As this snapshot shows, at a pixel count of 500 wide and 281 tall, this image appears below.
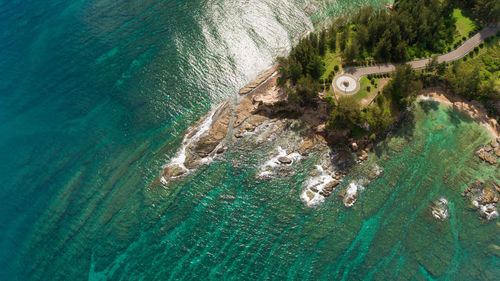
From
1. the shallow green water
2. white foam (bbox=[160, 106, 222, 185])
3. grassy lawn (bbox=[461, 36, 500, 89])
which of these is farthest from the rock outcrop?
grassy lawn (bbox=[461, 36, 500, 89])

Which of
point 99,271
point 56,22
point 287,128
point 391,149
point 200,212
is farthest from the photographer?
point 56,22

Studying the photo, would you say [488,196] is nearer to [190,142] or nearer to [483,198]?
[483,198]

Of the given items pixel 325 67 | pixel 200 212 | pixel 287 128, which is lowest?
pixel 200 212

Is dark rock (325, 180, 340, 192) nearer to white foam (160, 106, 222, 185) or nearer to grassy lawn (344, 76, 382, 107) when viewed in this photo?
grassy lawn (344, 76, 382, 107)

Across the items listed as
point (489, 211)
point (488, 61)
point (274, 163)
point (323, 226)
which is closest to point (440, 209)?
point (489, 211)

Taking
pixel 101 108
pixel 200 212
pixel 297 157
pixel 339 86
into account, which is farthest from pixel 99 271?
pixel 339 86

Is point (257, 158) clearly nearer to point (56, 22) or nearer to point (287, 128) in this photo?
point (287, 128)

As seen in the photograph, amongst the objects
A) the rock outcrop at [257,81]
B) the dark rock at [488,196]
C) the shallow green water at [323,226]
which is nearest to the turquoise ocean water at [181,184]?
the shallow green water at [323,226]
